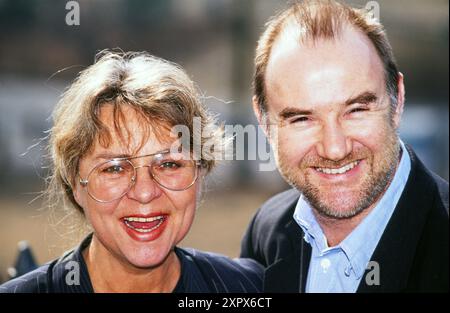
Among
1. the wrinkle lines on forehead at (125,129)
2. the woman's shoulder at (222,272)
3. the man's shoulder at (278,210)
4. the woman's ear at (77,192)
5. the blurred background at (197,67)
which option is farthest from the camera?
the blurred background at (197,67)

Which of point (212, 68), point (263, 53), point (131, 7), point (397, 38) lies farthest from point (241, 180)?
point (263, 53)

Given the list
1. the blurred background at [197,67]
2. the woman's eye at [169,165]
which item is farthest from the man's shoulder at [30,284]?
the blurred background at [197,67]

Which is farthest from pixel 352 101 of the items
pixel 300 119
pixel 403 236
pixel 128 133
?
pixel 128 133

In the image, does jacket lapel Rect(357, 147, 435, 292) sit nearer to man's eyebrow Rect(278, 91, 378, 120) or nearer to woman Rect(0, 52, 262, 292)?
man's eyebrow Rect(278, 91, 378, 120)

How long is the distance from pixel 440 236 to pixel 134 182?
39.3 inches

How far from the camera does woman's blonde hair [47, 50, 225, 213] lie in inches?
69.4

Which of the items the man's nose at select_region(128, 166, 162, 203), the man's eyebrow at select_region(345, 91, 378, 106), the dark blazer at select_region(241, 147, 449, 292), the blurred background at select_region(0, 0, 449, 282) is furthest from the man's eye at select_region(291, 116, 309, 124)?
the blurred background at select_region(0, 0, 449, 282)

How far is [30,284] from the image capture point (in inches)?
69.7

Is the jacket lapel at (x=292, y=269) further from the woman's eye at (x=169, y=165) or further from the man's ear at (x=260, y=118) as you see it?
the woman's eye at (x=169, y=165)

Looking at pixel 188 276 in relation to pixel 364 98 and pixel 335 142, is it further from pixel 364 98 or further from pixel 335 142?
pixel 364 98

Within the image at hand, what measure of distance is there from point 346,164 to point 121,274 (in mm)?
853

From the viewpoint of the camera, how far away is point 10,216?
5.21m

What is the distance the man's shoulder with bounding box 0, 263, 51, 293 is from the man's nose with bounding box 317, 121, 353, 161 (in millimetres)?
999

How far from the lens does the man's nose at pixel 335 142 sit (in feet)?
5.90
